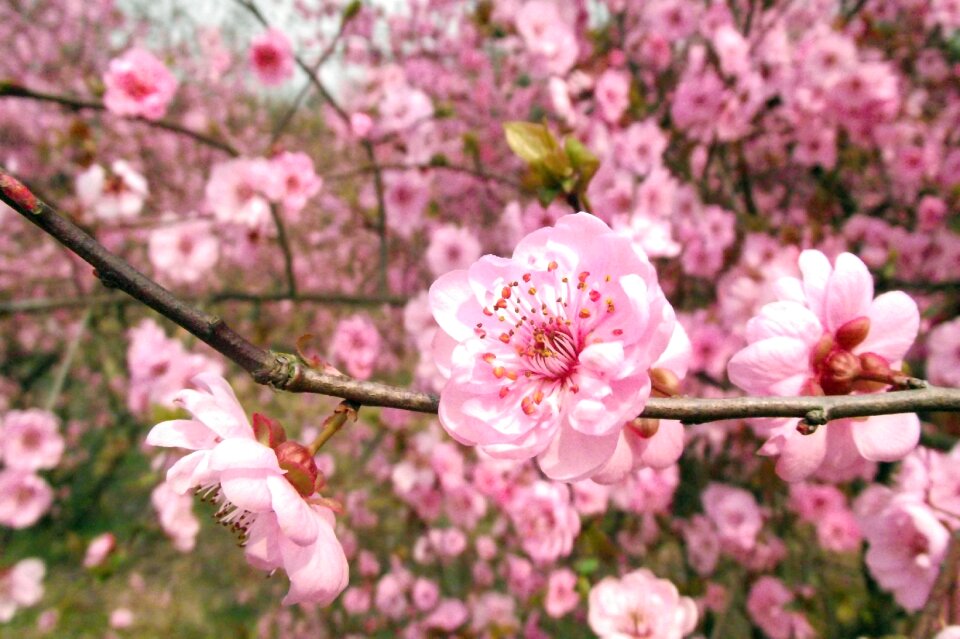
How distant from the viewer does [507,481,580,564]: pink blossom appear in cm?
186

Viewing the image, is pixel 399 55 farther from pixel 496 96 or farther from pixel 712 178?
pixel 712 178

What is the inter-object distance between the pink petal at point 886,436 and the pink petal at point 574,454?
37 cm

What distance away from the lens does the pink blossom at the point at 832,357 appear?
29.9 inches

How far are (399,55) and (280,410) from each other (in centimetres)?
307

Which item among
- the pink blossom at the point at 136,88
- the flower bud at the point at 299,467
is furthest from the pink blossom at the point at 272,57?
the flower bud at the point at 299,467

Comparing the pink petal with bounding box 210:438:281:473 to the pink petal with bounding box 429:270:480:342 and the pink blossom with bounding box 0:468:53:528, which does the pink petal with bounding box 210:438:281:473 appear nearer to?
the pink petal with bounding box 429:270:480:342

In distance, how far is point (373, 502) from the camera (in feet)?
8.93

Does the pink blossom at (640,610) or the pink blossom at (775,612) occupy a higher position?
the pink blossom at (640,610)

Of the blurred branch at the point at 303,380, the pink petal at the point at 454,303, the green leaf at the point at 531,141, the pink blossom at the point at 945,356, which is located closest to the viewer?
the blurred branch at the point at 303,380

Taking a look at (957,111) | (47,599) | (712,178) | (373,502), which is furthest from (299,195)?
(47,599)

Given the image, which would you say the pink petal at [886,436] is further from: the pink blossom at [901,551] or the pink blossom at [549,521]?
the pink blossom at [549,521]

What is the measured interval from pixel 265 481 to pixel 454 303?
33 centimetres

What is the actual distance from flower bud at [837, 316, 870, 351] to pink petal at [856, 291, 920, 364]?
0.02 m

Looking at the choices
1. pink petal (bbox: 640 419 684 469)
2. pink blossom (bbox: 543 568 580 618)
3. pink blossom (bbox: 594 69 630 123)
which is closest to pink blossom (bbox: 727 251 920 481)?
pink petal (bbox: 640 419 684 469)
